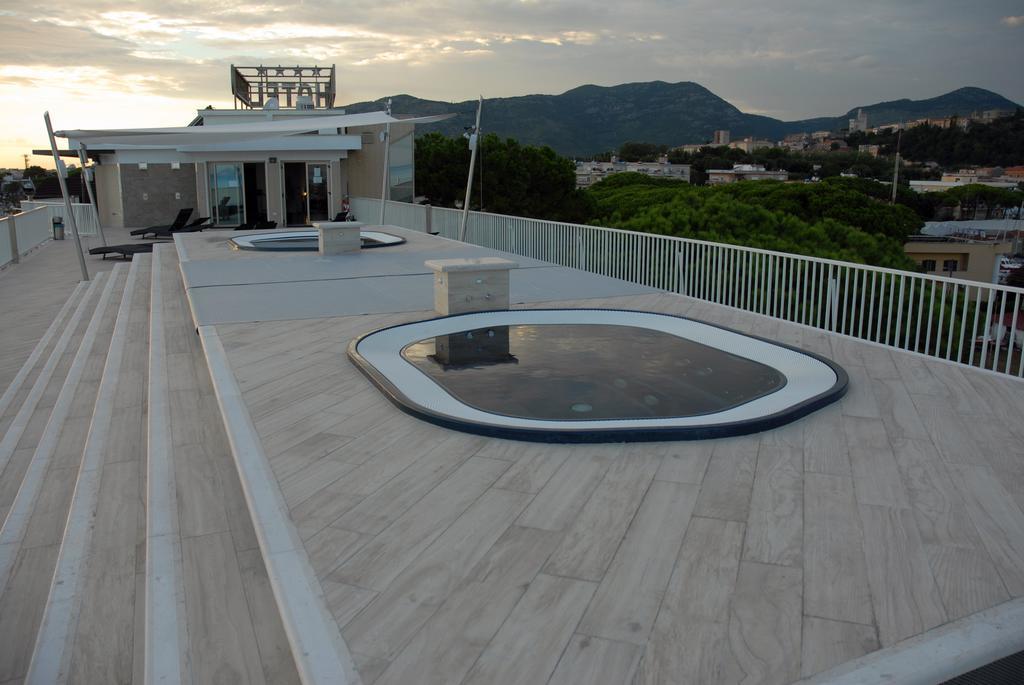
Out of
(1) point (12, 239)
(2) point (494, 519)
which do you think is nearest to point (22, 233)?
(1) point (12, 239)

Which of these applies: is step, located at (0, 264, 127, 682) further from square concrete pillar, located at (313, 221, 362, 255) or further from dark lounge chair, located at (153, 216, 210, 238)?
dark lounge chair, located at (153, 216, 210, 238)

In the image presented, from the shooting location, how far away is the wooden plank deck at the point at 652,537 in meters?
2.52

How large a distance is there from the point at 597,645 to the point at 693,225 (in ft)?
59.1

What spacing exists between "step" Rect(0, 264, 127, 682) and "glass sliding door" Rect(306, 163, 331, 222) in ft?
55.8

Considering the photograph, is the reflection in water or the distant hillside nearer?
the reflection in water

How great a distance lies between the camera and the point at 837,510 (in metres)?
3.54

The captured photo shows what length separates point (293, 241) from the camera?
15.5 metres

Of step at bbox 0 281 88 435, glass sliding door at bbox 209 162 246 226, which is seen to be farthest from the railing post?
step at bbox 0 281 88 435

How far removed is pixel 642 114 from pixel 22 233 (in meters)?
95.0

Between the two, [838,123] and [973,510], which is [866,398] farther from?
[838,123]

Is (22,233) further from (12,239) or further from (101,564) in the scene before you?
(101,564)

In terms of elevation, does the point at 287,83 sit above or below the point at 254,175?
above

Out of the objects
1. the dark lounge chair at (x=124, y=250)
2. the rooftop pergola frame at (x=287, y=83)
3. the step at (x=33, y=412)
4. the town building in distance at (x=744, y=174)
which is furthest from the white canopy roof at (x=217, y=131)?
the town building in distance at (x=744, y=174)

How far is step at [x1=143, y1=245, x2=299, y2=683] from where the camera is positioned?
275cm
